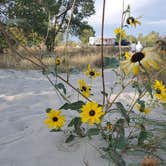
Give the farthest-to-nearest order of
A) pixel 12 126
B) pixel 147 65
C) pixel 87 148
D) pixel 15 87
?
pixel 15 87, pixel 12 126, pixel 87 148, pixel 147 65

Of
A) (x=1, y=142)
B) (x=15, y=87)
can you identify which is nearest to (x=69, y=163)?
(x=1, y=142)

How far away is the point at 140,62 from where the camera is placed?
1.37 metres

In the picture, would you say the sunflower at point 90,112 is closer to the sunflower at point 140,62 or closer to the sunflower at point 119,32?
the sunflower at point 140,62

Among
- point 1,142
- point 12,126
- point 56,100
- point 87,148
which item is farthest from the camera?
point 56,100

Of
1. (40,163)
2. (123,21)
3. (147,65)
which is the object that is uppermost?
(123,21)

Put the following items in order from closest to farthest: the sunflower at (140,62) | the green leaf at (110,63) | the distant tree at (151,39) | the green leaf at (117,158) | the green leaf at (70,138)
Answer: the sunflower at (140,62) → the green leaf at (117,158) → the green leaf at (110,63) → the green leaf at (70,138) → the distant tree at (151,39)

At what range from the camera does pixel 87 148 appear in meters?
1.82

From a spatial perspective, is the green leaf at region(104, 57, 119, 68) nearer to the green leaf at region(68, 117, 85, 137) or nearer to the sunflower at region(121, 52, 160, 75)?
the sunflower at region(121, 52, 160, 75)

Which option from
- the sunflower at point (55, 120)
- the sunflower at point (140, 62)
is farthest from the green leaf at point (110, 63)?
the sunflower at point (55, 120)

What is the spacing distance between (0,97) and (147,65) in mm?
2393

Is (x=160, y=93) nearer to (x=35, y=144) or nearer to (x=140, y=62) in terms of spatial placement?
(x=140, y=62)

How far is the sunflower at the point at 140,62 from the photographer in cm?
134

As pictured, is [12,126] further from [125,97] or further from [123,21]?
[125,97]

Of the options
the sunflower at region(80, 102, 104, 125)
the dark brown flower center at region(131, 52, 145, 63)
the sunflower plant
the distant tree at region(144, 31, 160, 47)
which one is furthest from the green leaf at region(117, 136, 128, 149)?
the distant tree at region(144, 31, 160, 47)
